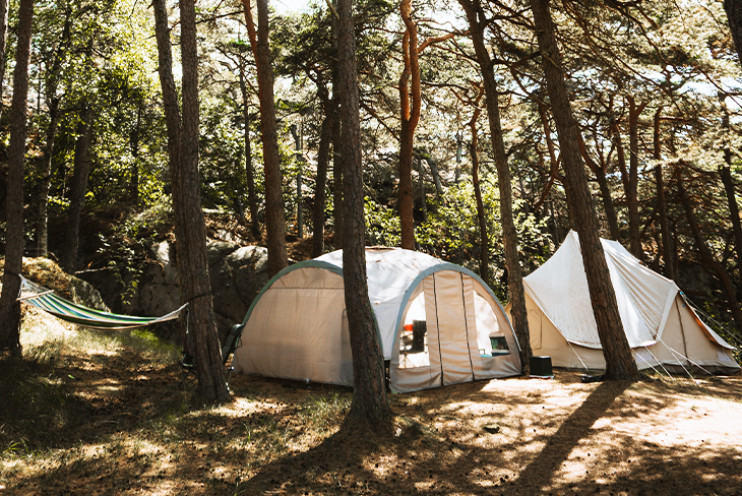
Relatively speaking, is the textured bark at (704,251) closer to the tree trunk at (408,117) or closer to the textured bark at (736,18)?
the tree trunk at (408,117)

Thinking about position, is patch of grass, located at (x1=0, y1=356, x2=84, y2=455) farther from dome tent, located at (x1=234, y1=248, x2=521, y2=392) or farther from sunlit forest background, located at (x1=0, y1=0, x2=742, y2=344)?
sunlit forest background, located at (x1=0, y1=0, x2=742, y2=344)

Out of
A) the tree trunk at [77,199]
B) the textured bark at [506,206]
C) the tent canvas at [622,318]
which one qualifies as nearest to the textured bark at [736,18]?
the textured bark at [506,206]

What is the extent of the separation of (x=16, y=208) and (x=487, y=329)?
6.37 metres

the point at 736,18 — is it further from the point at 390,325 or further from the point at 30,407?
the point at 30,407

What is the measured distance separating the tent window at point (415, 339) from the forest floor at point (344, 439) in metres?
0.49

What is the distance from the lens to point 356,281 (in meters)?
5.08

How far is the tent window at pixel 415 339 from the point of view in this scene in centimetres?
729

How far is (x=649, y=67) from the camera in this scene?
8.89 metres

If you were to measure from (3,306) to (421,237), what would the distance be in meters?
13.3

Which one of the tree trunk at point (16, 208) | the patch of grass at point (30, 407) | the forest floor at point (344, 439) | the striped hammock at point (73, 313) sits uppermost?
the tree trunk at point (16, 208)

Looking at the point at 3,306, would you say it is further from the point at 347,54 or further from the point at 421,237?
the point at 421,237

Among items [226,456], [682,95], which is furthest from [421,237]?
[226,456]

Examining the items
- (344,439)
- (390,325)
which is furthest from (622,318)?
(344,439)

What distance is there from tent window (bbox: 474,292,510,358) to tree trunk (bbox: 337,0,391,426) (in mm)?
3705
